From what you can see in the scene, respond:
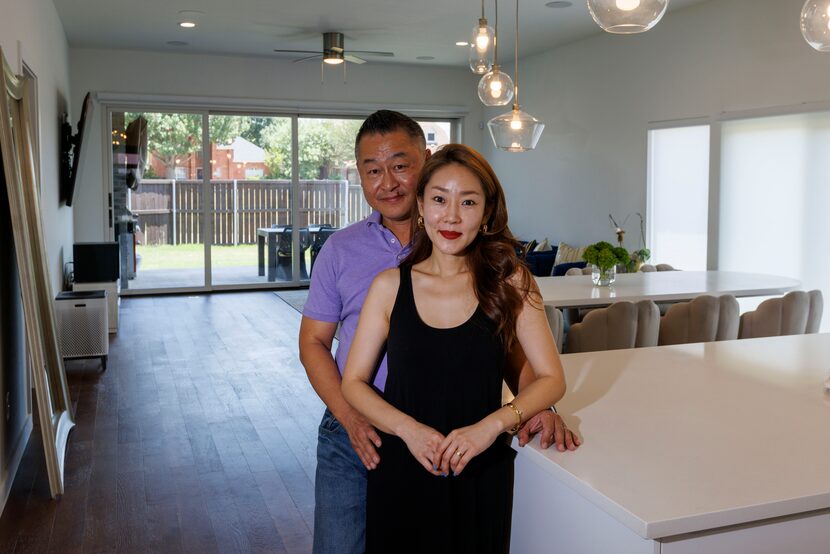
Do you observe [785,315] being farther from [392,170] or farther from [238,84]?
[238,84]

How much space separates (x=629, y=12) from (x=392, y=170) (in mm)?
871

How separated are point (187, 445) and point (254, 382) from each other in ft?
4.65

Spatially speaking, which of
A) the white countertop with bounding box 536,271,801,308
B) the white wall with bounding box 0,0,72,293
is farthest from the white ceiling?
the white countertop with bounding box 536,271,801,308

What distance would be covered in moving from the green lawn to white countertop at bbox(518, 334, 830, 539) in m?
8.90

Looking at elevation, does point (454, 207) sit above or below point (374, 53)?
below

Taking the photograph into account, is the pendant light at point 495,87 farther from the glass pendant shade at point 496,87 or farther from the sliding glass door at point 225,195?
the sliding glass door at point 225,195

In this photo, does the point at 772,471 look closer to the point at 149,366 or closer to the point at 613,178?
the point at 149,366

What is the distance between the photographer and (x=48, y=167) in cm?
654

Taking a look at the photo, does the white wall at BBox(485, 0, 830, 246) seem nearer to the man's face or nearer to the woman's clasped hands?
the man's face

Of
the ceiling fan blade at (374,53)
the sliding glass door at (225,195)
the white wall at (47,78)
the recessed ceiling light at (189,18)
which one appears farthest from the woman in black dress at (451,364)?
the sliding glass door at (225,195)

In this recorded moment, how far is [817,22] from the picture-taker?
2592mm

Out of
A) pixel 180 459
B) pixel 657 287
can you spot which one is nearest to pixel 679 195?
pixel 657 287

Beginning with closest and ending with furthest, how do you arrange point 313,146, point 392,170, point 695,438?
point 695,438, point 392,170, point 313,146

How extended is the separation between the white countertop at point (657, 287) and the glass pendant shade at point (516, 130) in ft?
2.99
